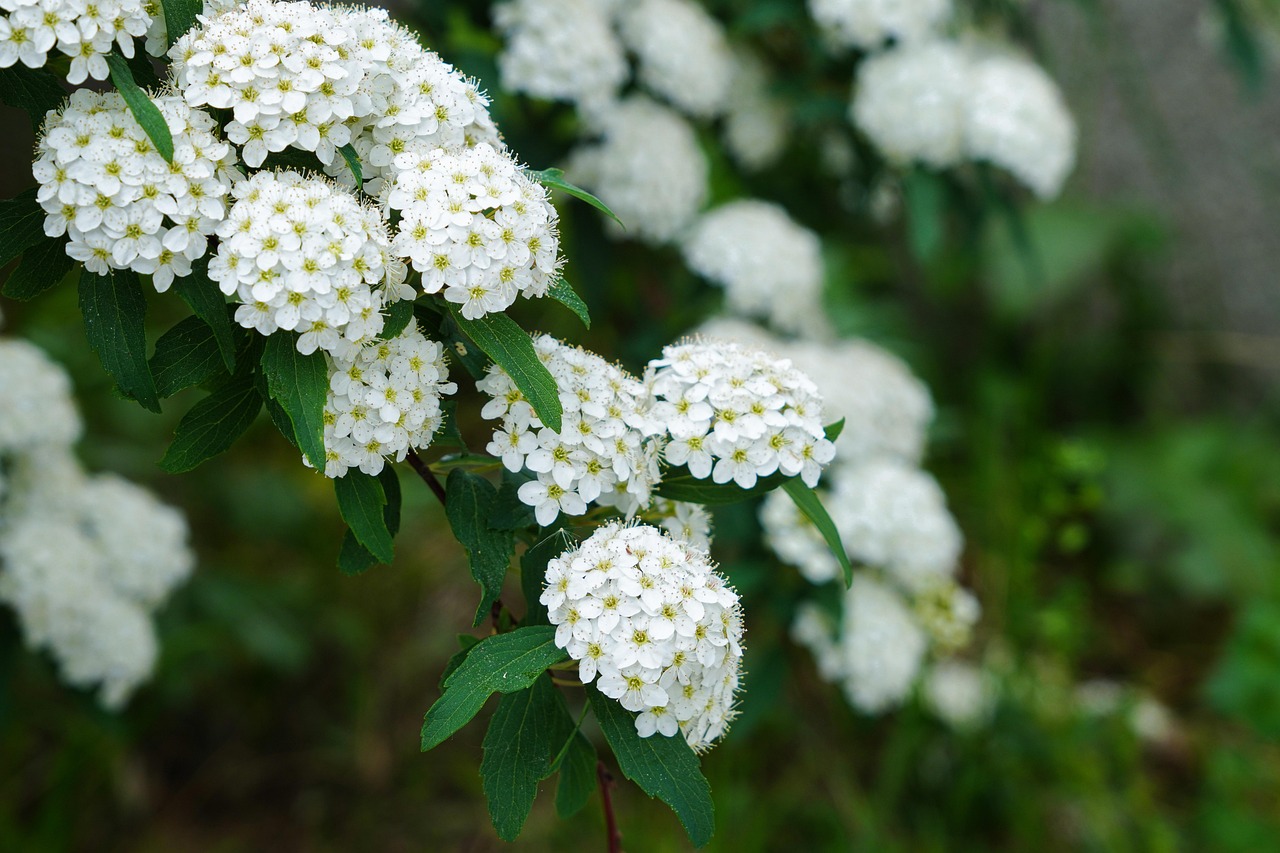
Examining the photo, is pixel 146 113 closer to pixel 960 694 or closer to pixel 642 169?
pixel 642 169

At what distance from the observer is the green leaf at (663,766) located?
1062 millimetres

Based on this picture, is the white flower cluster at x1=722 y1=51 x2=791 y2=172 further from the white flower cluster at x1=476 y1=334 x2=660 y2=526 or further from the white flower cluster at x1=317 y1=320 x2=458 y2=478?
the white flower cluster at x1=317 y1=320 x2=458 y2=478

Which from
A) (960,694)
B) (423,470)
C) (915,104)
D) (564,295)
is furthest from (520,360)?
(960,694)

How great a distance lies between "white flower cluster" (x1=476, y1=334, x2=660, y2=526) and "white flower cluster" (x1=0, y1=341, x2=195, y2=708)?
1.21 meters

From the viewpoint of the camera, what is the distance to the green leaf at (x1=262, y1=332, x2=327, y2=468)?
3.45ft

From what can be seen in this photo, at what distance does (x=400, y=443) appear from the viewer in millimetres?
1142

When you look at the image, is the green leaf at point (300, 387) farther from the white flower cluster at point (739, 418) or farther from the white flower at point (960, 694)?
the white flower at point (960, 694)

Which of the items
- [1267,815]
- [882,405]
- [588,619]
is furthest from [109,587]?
[1267,815]

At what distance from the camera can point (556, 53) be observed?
2.21 meters

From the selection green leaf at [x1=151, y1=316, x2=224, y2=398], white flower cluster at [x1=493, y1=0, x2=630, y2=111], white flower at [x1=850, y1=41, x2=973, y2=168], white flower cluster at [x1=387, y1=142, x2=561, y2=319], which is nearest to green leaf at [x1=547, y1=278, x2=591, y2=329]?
white flower cluster at [x1=387, y1=142, x2=561, y2=319]

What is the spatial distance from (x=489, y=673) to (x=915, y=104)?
76.0 inches

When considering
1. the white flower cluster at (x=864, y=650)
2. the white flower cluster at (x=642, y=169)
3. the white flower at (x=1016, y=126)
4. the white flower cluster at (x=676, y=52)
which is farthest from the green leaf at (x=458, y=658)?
the white flower at (x=1016, y=126)

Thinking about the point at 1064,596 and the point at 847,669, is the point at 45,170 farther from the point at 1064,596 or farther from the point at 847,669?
the point at 1064,596

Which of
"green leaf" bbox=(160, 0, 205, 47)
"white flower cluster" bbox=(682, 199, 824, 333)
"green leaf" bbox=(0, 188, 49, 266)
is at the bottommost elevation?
"white flower cluster" bbox=(682, 199, 824, 333)
